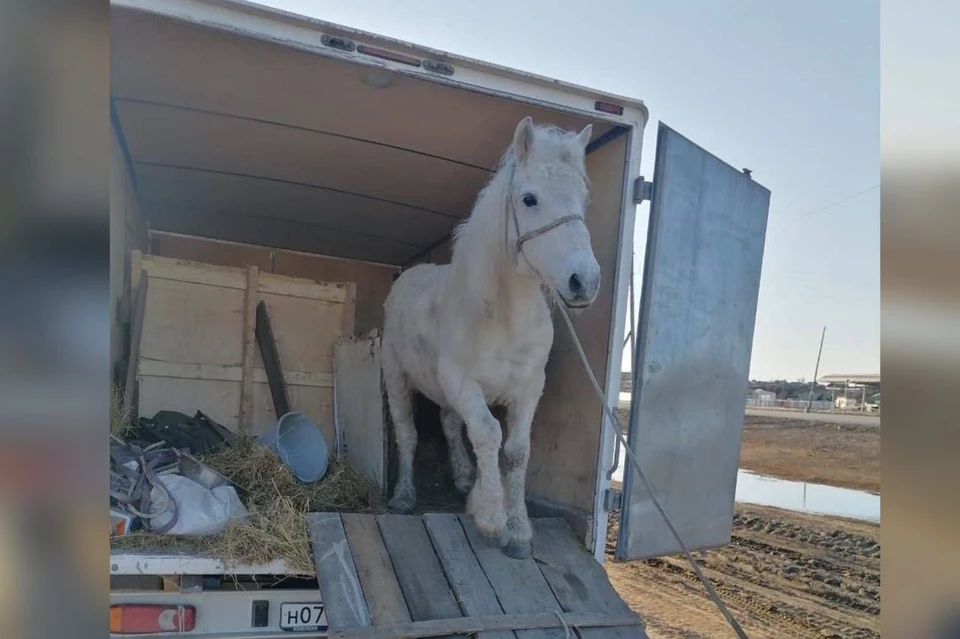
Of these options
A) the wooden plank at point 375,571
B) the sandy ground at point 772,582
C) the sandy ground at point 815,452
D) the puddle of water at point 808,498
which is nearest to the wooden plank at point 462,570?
the wooden plank at point 375,571

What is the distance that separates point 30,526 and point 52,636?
0.23ft

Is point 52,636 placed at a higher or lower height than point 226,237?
lower

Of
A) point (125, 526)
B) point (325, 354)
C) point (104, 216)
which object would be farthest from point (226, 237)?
point (104, 216)

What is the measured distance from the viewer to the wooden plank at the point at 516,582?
255cm

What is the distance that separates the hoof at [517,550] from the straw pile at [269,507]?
2.59 feet

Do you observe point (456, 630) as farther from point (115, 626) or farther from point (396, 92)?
point (396, 92)

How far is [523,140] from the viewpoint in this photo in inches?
108

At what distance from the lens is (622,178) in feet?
10.2

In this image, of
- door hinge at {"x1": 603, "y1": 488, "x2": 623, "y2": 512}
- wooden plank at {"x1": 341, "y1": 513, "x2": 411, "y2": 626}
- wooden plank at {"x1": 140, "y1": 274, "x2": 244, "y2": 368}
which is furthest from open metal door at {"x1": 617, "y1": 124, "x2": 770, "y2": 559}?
wooden plank at {"x1": 140, "y1": 274, "x2": 244, "y2": 368}

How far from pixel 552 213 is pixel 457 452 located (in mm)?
1863

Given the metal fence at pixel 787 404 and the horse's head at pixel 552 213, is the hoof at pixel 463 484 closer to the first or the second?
the horse's head at pixel 552 213

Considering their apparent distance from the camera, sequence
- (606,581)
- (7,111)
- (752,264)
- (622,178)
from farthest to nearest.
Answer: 1. (752,264)
2. (622,178)
3. (606,581)
4. (7,111)

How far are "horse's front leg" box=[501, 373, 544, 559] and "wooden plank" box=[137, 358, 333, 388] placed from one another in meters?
2.08

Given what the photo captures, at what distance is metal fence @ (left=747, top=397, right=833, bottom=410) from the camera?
30.8 m
